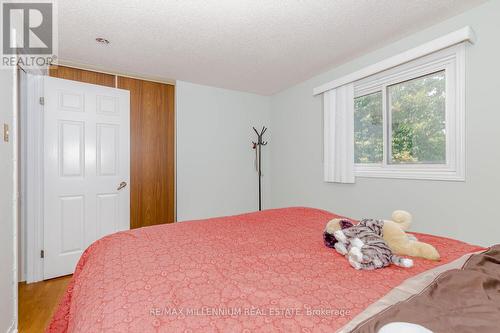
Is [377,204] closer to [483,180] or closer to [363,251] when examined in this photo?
[483,180]

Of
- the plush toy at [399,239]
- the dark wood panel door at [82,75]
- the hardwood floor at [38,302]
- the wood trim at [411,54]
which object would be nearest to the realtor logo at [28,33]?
the dark wood panel door at [82,75]

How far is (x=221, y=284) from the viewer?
0.88 m

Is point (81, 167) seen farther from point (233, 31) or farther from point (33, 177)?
point (233, 31)

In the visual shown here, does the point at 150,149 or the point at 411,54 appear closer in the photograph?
the point at 411,54

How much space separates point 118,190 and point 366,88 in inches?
118

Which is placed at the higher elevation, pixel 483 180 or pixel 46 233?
pixel 483 180

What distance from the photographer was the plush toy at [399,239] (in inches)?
45.1

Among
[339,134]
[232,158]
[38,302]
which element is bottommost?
[38,302]

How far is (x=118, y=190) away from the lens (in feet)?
9.57

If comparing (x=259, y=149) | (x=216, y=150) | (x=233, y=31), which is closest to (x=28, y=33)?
(x=233, y=31)

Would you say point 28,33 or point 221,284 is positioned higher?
point 28,33

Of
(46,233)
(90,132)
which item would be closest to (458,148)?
(90,132)

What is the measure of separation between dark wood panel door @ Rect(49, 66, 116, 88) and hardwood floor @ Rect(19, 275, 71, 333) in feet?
7.08

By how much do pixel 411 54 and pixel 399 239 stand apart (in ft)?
5.55
